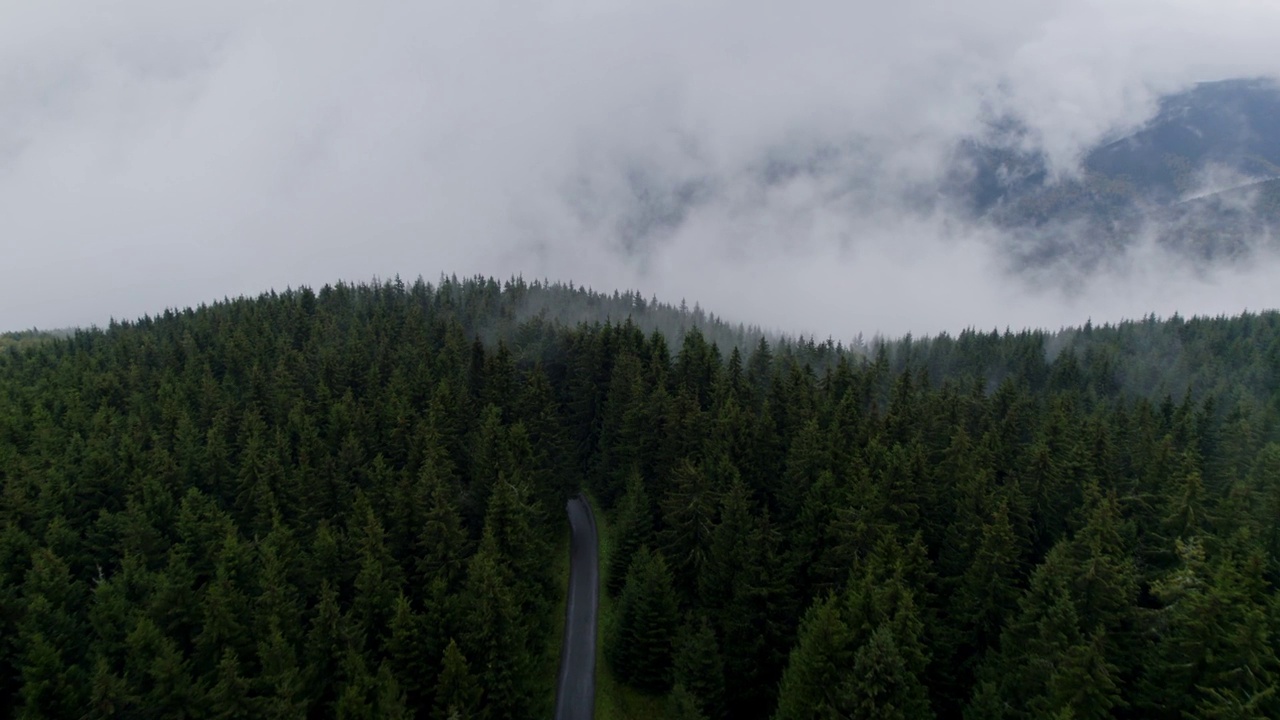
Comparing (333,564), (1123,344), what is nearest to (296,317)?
(333,564)

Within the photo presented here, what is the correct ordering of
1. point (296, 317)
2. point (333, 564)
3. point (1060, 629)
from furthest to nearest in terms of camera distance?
point (296, 317)
point (333, 564)
point (1060, 629)

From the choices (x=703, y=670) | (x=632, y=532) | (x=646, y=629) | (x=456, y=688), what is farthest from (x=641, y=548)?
(x=456, y=688)

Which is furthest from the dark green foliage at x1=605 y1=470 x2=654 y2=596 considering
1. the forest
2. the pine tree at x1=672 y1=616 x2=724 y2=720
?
the pine tree at x1=672 y1=616 x2=724 y2=720

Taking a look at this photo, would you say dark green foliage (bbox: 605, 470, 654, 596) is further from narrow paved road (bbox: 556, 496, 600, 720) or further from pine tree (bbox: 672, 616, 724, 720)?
pine tree (bbox: 672, 616, 724, 720)

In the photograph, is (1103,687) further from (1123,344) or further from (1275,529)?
(1123,344)

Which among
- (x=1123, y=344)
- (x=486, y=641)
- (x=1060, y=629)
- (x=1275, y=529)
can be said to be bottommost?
(x=486, y=641)

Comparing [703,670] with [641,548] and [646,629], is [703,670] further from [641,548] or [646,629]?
[641,548]
